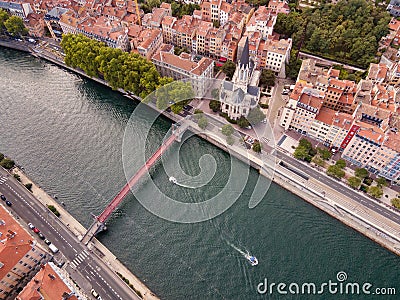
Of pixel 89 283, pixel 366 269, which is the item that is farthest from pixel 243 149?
pixel 89 283

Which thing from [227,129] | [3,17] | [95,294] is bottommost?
[95,294]

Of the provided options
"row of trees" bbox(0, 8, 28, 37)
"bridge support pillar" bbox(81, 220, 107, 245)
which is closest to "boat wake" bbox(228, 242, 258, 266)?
"bridge support pillar" bbox(81, 220, 107, 245)

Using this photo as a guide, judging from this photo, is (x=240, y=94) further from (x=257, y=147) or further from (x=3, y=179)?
(x=3, y=179)

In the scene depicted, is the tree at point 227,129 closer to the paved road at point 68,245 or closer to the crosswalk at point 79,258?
the paved road at point 68,245

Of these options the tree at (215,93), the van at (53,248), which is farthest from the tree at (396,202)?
the van at (53,248)

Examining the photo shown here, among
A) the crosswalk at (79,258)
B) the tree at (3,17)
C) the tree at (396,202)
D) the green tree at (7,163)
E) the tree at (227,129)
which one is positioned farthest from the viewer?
the tree at (3,17)

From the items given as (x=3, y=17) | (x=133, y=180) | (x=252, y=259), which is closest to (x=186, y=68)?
(x=133, y=180)
